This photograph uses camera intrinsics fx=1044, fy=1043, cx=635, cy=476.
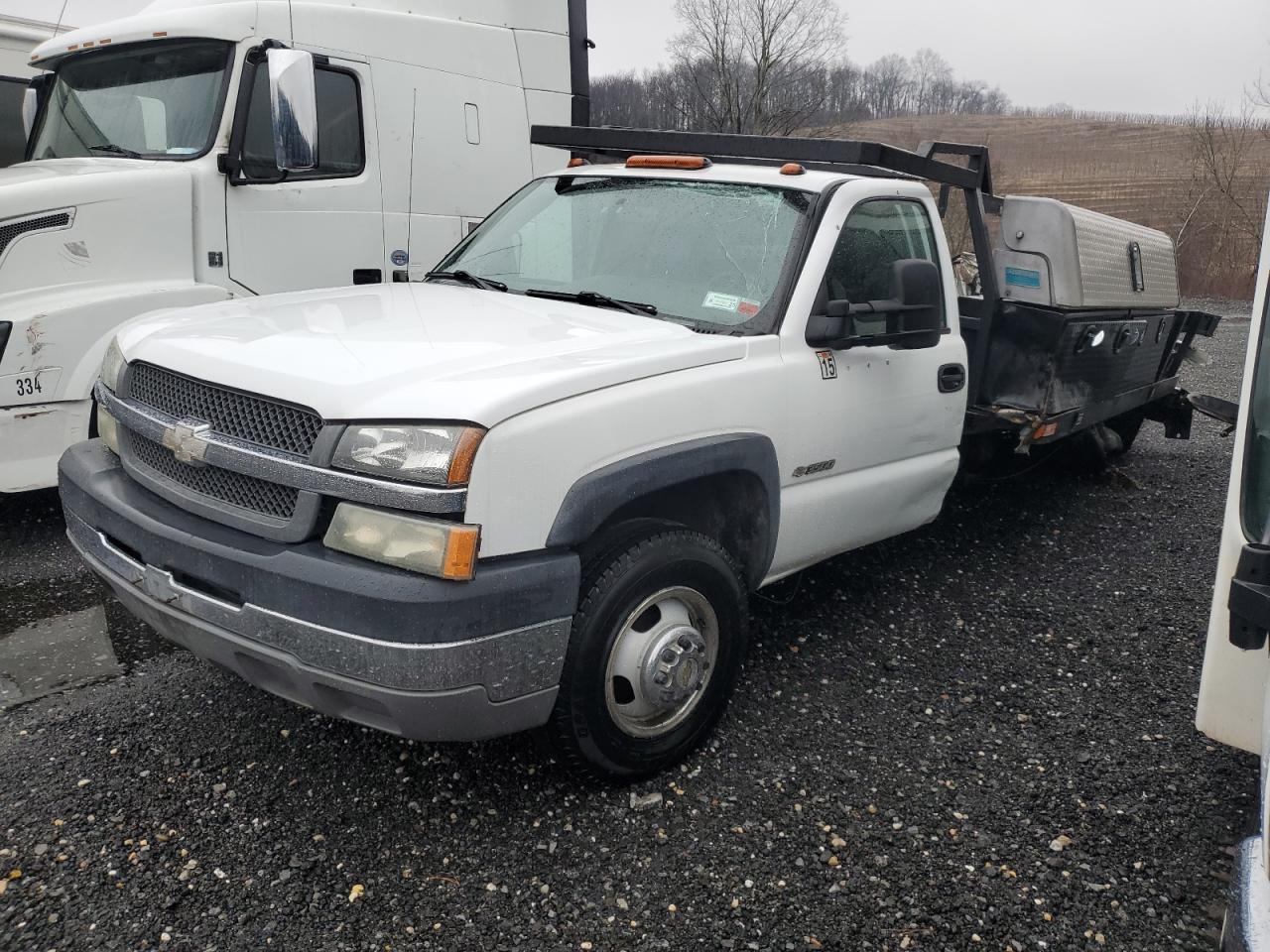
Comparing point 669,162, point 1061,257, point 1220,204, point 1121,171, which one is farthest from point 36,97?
point 1121,171

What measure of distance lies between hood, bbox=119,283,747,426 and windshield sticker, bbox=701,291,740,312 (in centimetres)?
22

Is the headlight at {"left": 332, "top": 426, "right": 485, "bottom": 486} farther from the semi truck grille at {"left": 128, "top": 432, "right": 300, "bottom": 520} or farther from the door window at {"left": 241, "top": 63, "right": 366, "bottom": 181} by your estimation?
the door window at {"left": 241, "top": 63, "right": 366, "bottom": 181}

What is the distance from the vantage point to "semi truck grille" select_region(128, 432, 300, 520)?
276 cm

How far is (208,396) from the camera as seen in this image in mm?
2969

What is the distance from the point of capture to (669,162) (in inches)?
166

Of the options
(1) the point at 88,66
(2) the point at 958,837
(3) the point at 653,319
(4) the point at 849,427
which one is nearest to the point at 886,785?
(2) the point at 958,837

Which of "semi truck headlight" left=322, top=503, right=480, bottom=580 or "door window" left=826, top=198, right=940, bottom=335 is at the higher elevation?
"door window" left=826, top=198, right=940, bottom=335

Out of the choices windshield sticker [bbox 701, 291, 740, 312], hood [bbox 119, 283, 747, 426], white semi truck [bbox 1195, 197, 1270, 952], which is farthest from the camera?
windshield sticker [bbox 701, 291, 740, 312]

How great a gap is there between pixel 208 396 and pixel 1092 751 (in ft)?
10.0

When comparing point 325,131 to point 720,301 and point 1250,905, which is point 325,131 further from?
point 1250,905

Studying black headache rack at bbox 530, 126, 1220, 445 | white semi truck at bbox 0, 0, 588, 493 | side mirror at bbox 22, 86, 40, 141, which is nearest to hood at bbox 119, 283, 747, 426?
black headache rack at bbox 530, 126, 1220, 445

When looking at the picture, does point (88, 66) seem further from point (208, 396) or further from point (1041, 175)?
point (1041, 175)

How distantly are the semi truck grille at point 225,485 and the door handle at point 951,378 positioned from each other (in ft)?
8.90

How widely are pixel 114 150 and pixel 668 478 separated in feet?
14.5
